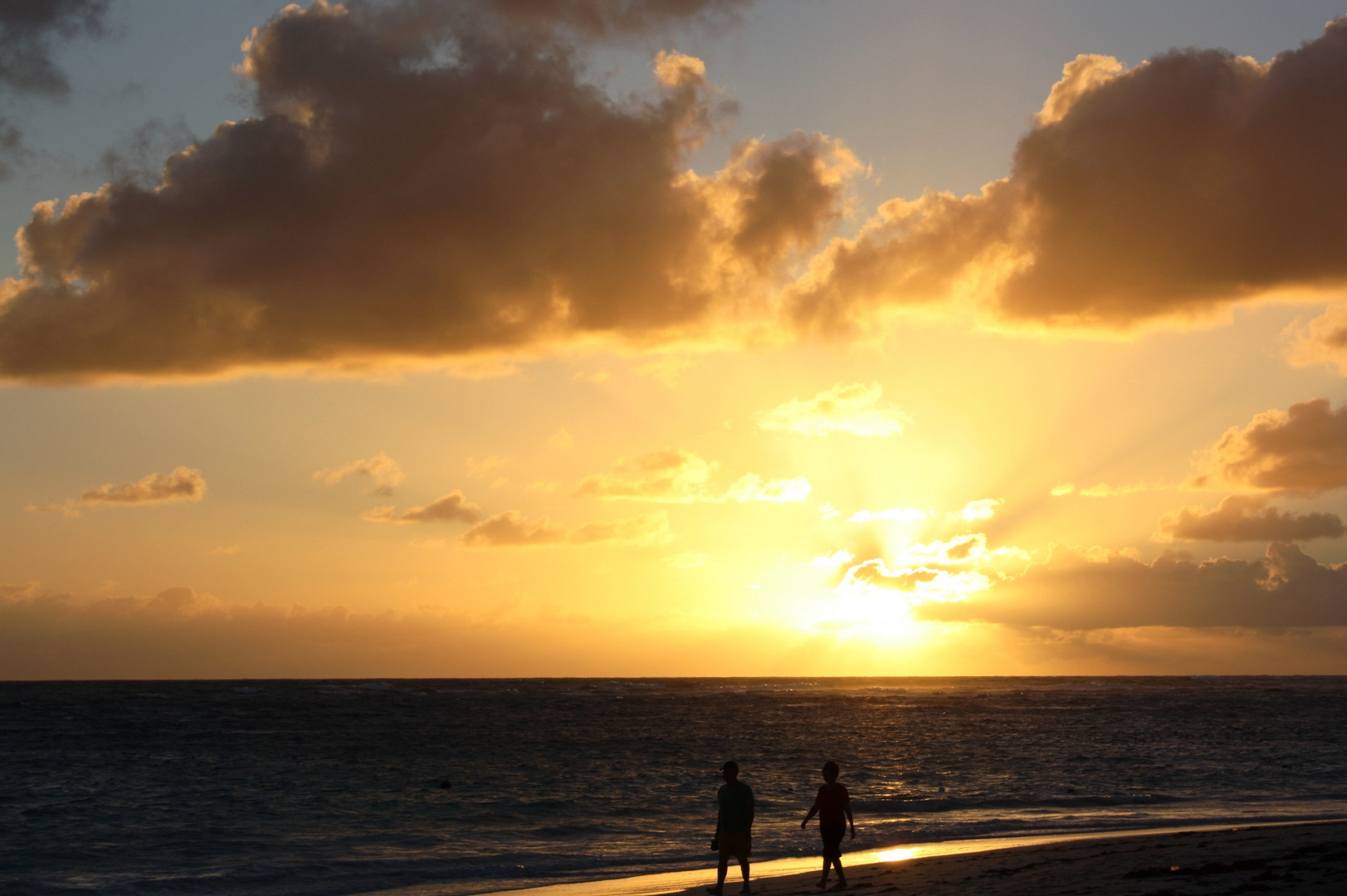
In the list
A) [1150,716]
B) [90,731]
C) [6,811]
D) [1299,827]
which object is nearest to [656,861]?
[1299,827]

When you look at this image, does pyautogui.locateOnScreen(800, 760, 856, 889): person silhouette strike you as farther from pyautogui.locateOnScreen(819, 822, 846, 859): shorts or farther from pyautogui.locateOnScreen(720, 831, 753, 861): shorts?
pyautogui.locateOnScreen(720, 831, 753, 861): shorts

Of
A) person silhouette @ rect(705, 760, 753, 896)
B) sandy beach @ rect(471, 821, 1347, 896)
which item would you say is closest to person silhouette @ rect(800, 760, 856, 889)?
sandy beach @ rect(471, 821, 1347, 896)

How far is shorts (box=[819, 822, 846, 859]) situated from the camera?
15727mm

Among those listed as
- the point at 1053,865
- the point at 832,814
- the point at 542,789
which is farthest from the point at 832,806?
the point at 542,789

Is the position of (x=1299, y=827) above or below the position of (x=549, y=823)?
above

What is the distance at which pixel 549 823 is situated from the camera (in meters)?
29.3

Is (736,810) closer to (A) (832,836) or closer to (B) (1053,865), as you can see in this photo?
(A) (832,836)

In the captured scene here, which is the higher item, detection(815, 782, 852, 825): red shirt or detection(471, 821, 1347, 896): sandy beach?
detection(815, 782, 852, 825): red shirt

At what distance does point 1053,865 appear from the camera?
16.9 metres

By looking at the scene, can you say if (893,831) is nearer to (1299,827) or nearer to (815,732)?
(1299,827)

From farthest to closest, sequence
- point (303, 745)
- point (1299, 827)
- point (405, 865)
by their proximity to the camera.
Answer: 1. point (303, 745)
2. point (405, 865)
3. point (1299, 827)

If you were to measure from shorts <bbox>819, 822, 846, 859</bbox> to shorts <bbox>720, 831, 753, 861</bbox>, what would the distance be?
125cm

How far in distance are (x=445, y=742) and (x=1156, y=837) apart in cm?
4743

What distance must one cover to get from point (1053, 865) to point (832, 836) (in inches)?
166
